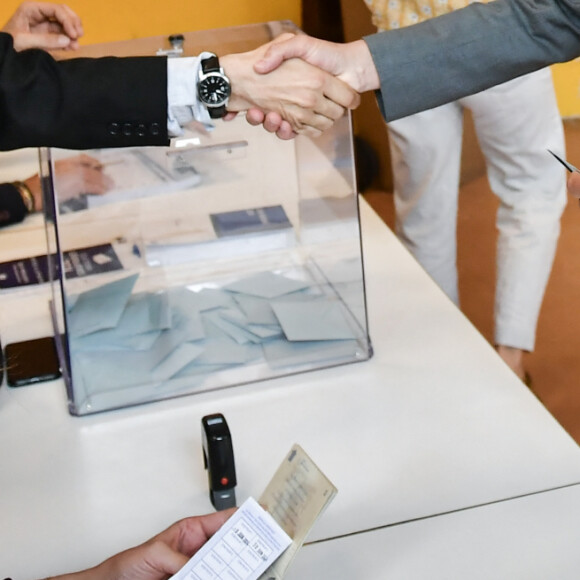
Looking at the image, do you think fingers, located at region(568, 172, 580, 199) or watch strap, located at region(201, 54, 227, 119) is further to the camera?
watch strap, located at region(201, 54, 227, 119)

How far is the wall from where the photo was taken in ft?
10.7

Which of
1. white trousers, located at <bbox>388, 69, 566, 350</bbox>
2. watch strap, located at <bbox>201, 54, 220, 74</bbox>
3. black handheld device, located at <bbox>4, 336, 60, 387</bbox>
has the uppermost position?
watch strap, located at <bbox>201, 54, 220, 74</bbox>

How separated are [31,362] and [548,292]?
193cm

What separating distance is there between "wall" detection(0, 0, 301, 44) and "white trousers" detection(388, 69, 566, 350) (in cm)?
147

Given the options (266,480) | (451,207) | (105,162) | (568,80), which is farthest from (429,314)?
(568,80)

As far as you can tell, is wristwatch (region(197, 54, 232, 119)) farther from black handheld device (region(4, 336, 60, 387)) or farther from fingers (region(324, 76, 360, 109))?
black handheld device (region(4, 336, 60, 387))

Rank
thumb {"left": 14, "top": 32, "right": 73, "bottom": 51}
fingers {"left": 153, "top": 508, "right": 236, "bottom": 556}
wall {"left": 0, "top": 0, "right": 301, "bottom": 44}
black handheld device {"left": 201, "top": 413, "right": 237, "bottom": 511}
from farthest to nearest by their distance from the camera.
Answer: wall {"left": 0, "top": 0, "right": 301, "bottom": 44}, thumb {"left": 14, "top": 32, "right": 73, "bottom": 51}, black handheld device {"left": 201, "top": 413, "right": 237, "bottom": 511}, fingers {"left": 153, "top": 508, "right": 236, "bottom": 556}

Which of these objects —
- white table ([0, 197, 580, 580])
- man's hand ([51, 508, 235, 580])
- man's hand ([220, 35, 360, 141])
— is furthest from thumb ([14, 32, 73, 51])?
man's hand ([51, 508, 235, 580])

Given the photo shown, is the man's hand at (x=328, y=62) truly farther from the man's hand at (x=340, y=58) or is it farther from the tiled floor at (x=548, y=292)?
the tiled floor at (x=548, y=292)

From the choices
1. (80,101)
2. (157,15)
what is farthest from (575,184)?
(157,15)

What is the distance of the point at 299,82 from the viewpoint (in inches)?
59.6

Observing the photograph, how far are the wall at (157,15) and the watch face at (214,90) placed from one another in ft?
6.52

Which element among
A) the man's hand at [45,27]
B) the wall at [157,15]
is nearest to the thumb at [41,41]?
the man's hand at [45,27]

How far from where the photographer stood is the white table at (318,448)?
1085mm
